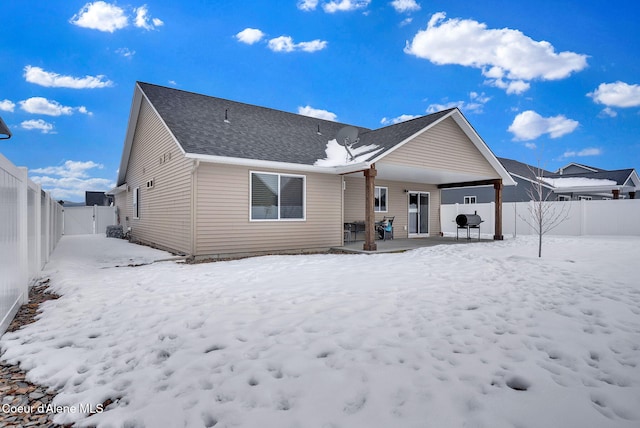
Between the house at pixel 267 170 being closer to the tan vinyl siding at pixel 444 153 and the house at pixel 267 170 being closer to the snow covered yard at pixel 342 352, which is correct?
the tan vinyl siding at pixel 444 153

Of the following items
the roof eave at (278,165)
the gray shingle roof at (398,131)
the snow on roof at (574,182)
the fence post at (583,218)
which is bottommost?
the fence post at (583,218)

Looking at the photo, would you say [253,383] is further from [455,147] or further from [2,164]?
[455,147]

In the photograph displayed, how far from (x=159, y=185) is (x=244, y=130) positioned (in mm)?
3554

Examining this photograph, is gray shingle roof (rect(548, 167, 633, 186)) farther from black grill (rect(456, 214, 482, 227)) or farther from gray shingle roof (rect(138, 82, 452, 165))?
gray shingle roof (rect(138, 82, 452, 165))

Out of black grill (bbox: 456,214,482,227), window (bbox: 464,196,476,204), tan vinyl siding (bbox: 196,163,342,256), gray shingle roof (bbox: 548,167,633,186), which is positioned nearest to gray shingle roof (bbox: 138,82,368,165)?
tan vinyl siding (bbox: 196,163,342,256)

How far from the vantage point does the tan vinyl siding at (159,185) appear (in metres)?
9.08

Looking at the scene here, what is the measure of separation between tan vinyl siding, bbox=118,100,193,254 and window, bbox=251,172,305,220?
5.99 ft

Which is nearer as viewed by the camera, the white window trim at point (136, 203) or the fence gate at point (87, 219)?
the white window trim at point (136, 203)

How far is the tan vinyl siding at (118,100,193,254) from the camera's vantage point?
908cm

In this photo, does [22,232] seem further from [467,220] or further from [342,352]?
[467,220]

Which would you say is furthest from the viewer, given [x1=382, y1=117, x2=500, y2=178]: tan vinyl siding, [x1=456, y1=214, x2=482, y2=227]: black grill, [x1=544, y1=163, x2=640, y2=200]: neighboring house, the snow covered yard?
[x1=544, y1=163, x2=640, y2=200]: neighboring house

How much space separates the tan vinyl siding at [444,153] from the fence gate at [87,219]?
17991mm

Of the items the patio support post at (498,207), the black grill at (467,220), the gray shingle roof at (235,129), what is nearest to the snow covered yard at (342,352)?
the gray shingle roof at (235,129)

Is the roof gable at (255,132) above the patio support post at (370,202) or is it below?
above
